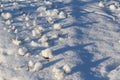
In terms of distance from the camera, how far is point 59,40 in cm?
1105

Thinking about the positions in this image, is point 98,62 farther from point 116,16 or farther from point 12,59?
point 116,16

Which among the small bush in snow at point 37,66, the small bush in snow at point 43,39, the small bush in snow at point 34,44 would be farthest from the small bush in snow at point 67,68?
the small bush in snow at point 43,39

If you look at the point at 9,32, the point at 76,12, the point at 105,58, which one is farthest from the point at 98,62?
the point at 76,12

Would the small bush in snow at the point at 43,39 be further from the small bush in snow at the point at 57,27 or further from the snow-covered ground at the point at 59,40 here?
the small bush in snow at the point at 57,27

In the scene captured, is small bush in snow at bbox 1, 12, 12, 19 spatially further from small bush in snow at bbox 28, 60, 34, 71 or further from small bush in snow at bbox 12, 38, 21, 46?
small bush in snow at bbox 28, 60, 34, 71

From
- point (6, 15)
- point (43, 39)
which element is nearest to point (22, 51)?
point (43, 39)

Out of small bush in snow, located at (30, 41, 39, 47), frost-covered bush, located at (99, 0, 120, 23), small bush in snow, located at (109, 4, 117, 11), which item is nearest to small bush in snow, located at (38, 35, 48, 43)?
small bush in snow, located at (30, 41, 39, 47)

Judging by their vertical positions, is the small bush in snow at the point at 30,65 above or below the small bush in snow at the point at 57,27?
below

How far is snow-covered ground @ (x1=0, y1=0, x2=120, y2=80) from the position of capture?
30.9 ft

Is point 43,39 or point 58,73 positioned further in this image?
point 43,39

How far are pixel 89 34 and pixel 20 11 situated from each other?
286 cm

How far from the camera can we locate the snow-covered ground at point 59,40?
9.41m

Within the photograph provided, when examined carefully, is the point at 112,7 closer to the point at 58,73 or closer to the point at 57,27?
the point at 57,27

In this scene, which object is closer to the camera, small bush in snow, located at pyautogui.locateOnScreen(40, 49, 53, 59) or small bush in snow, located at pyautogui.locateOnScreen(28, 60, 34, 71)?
small bush in snow, located at pyautogui.locateOnScreen(28, 60, 34, 71)
